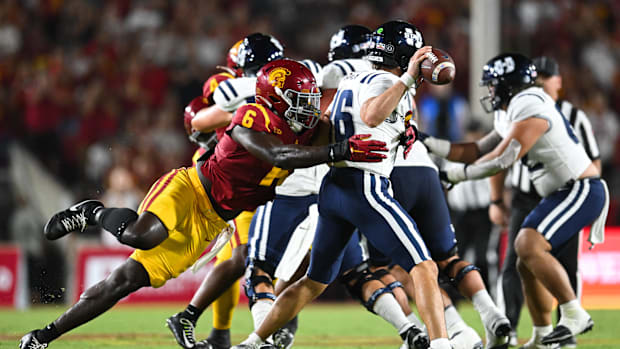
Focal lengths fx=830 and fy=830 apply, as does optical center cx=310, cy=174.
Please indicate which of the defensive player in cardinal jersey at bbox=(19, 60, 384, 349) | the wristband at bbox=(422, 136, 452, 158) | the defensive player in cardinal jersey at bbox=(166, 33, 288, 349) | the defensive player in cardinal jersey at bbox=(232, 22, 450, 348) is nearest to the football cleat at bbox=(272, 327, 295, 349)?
the defensive player in cardinal jersey at bbox=(166, 33, 288, 349)

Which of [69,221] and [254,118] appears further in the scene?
[69,221]

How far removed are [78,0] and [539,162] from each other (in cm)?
1087

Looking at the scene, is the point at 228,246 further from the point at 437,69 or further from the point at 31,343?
the point at 437,69

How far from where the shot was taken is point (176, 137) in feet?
44.5

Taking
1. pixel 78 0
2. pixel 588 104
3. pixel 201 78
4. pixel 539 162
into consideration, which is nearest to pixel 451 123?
pixel 588 104

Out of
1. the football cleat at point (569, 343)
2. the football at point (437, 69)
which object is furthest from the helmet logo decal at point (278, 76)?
the football cleat at point (569, 343)

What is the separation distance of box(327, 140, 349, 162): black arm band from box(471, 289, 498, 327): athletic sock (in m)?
1.54

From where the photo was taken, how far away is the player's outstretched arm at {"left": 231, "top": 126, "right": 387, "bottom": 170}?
457 centimetres

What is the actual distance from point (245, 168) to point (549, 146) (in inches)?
94.9

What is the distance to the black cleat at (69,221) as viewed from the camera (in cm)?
503

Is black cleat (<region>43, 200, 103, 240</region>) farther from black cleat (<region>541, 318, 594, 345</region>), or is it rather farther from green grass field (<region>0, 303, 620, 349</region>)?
black cleat (<region>541, 318, 594, 345</region>)

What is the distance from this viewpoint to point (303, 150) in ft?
15.4

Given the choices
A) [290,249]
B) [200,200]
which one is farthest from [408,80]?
[290,249]

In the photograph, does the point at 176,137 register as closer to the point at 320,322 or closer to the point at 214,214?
the point at 320,322
